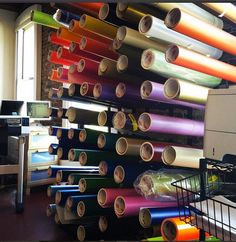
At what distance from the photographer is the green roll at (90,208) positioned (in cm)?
154

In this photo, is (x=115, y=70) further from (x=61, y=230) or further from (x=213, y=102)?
(x=61, y=230)

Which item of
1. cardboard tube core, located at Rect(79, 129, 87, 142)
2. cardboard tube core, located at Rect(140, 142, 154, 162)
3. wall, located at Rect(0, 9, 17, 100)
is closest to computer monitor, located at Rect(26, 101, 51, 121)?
wall, located at Rect(0, 9, 17, 100)

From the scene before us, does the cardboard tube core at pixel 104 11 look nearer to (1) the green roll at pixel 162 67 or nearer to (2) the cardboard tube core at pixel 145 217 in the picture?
(1) the green roll at pixel 162 67

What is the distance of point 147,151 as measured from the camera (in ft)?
4.13

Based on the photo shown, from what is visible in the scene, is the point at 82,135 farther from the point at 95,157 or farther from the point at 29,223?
the point at 29,223

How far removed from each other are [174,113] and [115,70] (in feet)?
1.56

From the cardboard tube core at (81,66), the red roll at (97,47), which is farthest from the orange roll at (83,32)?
the cardboard tube core at (81,66)

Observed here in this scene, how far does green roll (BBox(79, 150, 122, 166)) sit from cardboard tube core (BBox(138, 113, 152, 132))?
1.19 feet

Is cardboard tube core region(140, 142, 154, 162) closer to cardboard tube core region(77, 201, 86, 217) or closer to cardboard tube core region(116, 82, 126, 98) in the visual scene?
cardboard tube core region(116, 82, 126, 98)

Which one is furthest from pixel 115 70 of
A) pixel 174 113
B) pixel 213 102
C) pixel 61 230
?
pixel 61 230

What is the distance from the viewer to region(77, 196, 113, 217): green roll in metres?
1.54

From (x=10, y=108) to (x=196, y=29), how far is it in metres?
2.65

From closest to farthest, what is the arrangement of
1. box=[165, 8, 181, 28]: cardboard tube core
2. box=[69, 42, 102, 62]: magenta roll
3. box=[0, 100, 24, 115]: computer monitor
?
box=[165, 8, 181, 28]: cardboard tube core, box=[69, 42, 102, 62]: magenta roll, box=[0, 100, 24, 115]: computer monitor

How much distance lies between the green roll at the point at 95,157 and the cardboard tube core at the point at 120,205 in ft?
0.90
